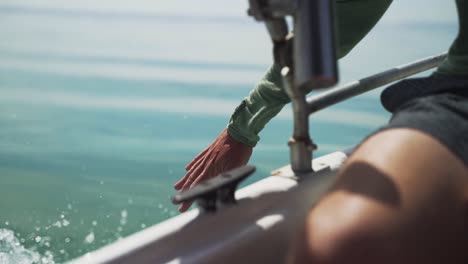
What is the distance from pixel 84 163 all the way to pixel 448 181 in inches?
100

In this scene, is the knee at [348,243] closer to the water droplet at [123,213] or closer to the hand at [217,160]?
the hand at [217,160]

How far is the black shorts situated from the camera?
0.59 meters

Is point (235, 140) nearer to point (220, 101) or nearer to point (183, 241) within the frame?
point (183, 241)

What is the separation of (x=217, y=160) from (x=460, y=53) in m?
0.44

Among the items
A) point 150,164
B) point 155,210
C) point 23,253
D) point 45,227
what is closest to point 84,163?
point 150,164

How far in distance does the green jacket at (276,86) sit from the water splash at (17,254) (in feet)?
1.93

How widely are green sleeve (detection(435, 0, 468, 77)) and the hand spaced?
0.41m

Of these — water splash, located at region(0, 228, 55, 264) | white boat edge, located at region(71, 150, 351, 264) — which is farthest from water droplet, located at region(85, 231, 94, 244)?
white boat edge, located at region(71, 150, 351, 264)

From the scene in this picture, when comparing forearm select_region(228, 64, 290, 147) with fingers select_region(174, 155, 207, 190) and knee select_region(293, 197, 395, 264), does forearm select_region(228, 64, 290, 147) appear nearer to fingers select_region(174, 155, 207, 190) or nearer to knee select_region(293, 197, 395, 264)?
fingers select_region(174, 155, 207, 190)

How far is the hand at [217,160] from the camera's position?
1032mm

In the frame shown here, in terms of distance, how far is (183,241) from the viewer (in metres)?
0.65

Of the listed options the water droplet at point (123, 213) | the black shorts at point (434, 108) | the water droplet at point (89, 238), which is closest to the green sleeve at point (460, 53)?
the black shorts at point (434, 108)

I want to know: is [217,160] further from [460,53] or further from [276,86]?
[460,53]

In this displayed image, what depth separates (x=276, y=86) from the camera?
3.44 feet
